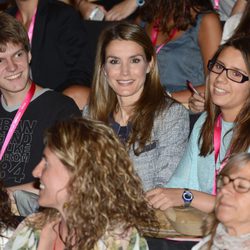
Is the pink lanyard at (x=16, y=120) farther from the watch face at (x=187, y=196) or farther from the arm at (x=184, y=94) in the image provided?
the watch face at (x=187, y=196)

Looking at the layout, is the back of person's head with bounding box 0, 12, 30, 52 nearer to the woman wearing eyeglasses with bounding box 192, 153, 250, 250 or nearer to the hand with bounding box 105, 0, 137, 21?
the hand with bounding box 105, 0, 137, 21

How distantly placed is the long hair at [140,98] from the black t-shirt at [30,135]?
14 centimetres

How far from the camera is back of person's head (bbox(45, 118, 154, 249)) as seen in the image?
3.00m

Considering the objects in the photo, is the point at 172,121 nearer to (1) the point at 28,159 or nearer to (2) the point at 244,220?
(1) the point at 28,159

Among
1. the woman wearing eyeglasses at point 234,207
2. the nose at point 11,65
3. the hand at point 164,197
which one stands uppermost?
the nose at point 11,65

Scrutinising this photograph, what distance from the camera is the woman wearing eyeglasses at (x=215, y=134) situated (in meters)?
3.72

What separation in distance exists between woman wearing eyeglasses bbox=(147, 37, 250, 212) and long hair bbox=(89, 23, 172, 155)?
0.75 feet

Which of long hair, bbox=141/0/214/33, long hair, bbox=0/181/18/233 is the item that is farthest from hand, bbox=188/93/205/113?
long hair, bbox=0/181/18/233

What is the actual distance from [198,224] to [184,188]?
473 mm

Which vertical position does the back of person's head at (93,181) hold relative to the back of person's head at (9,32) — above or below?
below

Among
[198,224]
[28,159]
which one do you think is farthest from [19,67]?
[198,224]

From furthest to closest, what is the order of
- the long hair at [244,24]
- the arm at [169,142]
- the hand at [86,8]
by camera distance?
the hand at [86,8] → the long hair at [244,24] → the arm at [169,142]

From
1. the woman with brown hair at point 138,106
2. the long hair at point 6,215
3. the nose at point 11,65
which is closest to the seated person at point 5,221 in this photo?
the long hair at point 6,215

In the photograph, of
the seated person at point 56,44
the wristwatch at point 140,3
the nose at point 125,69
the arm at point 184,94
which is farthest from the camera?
the wristwatch at point 140,3
